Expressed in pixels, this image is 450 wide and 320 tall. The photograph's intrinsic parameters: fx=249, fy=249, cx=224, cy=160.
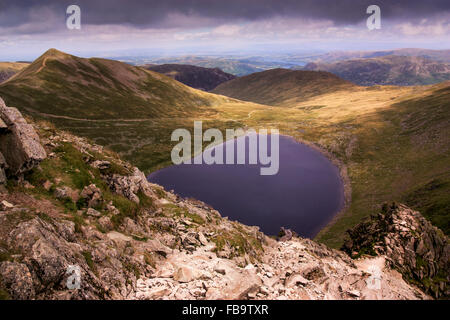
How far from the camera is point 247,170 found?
10700 centimetres

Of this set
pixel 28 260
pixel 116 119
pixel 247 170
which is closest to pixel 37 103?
pixel 116 119

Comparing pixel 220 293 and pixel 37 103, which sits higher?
pixel 37 103

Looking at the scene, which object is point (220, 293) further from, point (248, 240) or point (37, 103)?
point (37, 103)

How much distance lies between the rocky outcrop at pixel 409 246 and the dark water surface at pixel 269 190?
2483cm

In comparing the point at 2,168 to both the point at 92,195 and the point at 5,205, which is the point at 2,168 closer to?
the point at 5,205

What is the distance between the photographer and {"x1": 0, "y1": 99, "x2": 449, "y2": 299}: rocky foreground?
13.9m

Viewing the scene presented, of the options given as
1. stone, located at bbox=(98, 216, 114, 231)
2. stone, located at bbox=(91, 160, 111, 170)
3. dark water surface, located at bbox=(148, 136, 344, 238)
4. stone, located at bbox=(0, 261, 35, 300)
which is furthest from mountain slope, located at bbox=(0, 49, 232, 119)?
stone, located at bbox=(0, 261, 35, 300)

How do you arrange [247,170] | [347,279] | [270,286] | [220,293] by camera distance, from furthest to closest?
[247,170]
[347,279]
[270,286]
[220,293]

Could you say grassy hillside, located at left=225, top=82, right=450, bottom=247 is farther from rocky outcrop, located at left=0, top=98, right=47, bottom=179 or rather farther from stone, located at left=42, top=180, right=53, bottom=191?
rocky outcrop, located at left=0, top=98, right=47, bottom=179

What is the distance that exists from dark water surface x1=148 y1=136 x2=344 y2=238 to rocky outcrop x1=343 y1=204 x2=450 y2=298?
24831 mm

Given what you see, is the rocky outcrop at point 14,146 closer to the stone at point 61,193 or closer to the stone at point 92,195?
the stone at point 61,193
